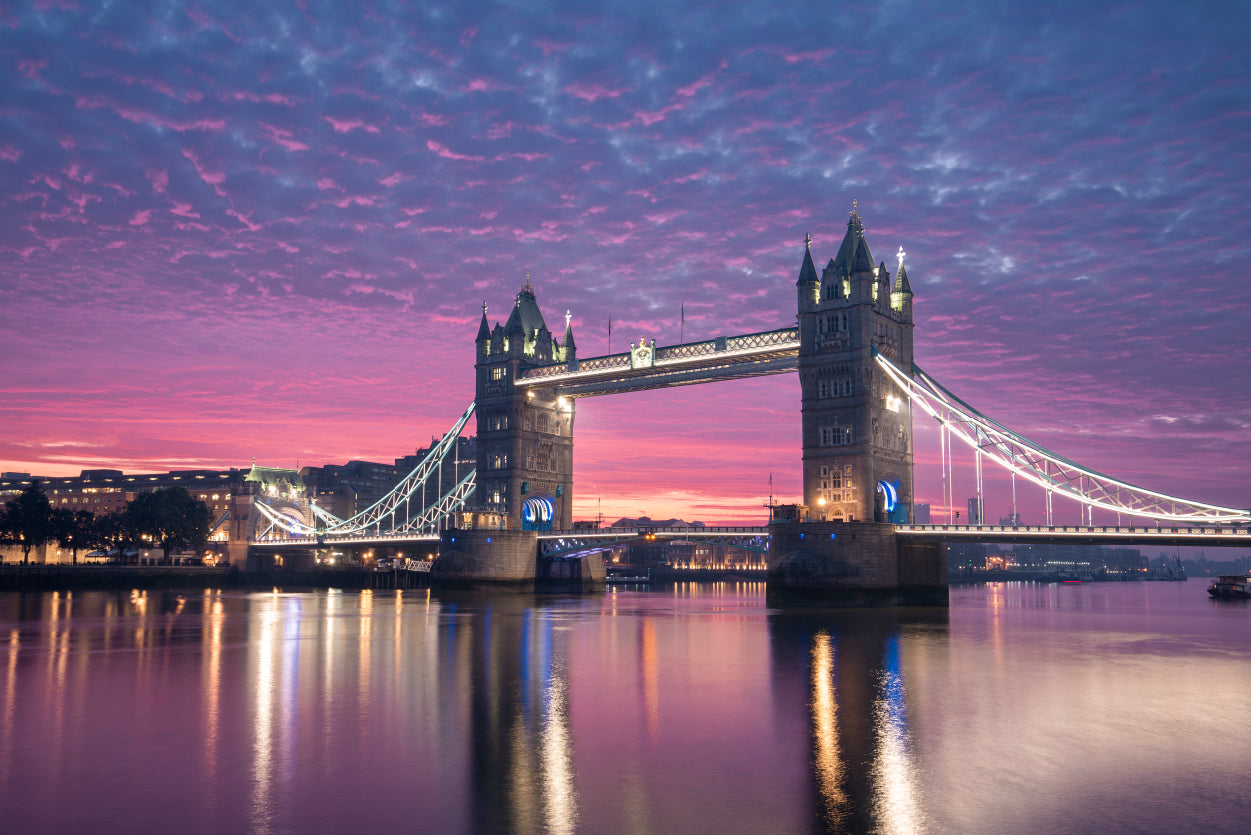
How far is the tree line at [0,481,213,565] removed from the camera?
118500 mm

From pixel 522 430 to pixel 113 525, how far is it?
7088 cm

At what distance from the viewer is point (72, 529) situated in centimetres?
12331

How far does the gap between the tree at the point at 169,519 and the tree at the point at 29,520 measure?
10.8 meters

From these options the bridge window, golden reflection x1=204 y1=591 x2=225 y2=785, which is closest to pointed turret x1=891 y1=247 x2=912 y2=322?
the bridge window

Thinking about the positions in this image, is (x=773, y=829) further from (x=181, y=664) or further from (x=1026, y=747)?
(x=181, y=664)

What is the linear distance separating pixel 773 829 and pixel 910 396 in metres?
58.4

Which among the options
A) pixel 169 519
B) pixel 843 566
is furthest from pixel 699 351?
pixel 169 519

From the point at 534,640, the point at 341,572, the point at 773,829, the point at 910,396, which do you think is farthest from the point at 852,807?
the point at 341,572

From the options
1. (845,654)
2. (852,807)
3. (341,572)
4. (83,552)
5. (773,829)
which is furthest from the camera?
(83,552)

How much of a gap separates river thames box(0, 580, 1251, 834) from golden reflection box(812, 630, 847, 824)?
111 mm

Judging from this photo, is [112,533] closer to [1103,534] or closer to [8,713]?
[8,713]

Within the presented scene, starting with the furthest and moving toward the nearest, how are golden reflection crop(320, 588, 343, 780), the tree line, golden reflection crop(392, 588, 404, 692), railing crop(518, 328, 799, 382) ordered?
the tree line < railing crop(518, 328, 799, 382) < golden reflection crop(392, 588, 404, 692) < golden reflection crop(320, 588, 343, 780)

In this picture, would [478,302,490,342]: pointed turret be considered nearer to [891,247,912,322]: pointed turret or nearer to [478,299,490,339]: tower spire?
[478,299,490,339]: tower spire

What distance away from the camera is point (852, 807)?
15.8 m
